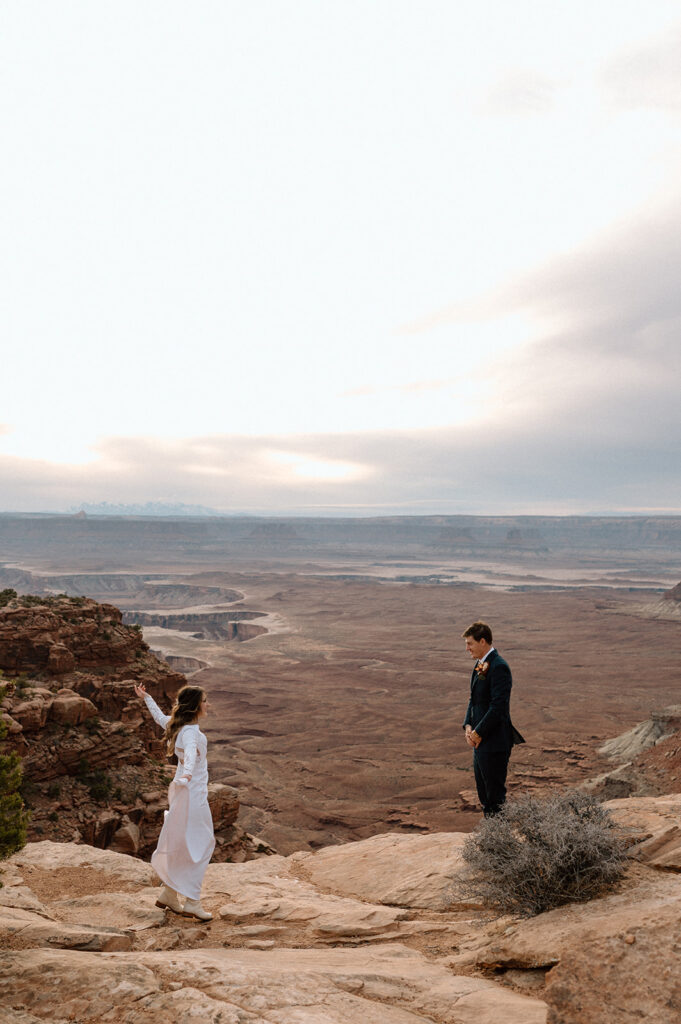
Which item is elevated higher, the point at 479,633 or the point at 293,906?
the point at 479,633

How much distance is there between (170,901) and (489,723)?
3.17m

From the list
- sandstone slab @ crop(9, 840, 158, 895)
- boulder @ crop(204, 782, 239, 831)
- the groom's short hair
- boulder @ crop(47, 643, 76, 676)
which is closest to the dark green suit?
the groom's short hair

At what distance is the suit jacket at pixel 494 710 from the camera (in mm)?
5684

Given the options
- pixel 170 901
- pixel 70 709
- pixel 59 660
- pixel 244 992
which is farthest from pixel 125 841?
pixel 244 992

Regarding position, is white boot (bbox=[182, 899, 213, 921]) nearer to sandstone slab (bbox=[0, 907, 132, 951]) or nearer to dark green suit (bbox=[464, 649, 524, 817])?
sandstone slab (bbox=[0, 907, 132, 951])

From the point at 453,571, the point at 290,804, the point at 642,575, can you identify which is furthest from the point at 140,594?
the point at 642,575

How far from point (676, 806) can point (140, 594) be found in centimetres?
12076

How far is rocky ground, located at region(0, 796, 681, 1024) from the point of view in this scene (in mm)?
3254

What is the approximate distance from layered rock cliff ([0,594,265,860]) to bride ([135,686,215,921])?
4451 mm

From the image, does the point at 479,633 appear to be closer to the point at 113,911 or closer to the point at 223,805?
the point at 113,911

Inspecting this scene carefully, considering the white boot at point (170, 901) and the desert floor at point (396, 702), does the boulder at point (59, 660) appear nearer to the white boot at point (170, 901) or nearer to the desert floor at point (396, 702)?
the white boot at point (170, 901)

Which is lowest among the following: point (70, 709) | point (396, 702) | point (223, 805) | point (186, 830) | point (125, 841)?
point (396, 702)

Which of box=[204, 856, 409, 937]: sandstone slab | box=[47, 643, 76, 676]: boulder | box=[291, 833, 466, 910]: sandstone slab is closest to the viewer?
box=[204, 856, 409, 937]: sandstone slab

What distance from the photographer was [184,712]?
548cm
